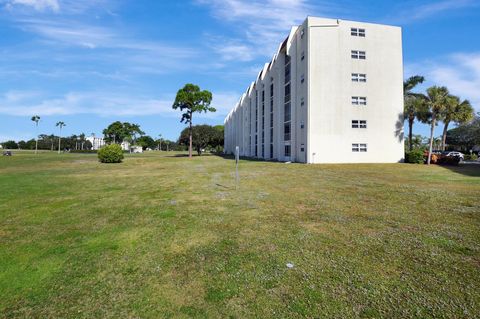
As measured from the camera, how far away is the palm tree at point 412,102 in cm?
3391

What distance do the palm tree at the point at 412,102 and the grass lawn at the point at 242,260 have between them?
98.0ft

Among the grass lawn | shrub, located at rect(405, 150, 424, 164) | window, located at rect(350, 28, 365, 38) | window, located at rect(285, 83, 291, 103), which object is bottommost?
the grass lawn

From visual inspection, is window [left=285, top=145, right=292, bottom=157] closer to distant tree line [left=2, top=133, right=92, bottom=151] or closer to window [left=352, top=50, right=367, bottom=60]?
window [left=352, top=50, right=367, bottom=60]

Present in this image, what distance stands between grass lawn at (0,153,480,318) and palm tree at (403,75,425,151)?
98.0 feet

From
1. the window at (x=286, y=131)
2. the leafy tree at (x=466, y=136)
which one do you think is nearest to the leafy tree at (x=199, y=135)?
the window at (x=286, y=131)

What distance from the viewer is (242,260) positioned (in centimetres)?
489

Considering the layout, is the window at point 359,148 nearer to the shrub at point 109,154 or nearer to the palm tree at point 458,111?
the palm tree at point 458,111

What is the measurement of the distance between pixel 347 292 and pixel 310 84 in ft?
97.7

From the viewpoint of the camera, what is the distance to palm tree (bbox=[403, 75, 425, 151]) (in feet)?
111

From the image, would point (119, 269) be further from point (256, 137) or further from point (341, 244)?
point (256, 137)

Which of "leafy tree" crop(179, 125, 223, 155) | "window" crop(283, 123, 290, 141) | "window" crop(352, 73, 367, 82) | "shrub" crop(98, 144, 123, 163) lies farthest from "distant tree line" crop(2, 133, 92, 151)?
"window" crop(352, 73, 367, 82)

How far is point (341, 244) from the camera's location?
5559mm

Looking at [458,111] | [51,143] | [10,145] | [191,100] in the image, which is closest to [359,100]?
[458,111]

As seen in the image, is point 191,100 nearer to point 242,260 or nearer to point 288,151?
point 288,151
